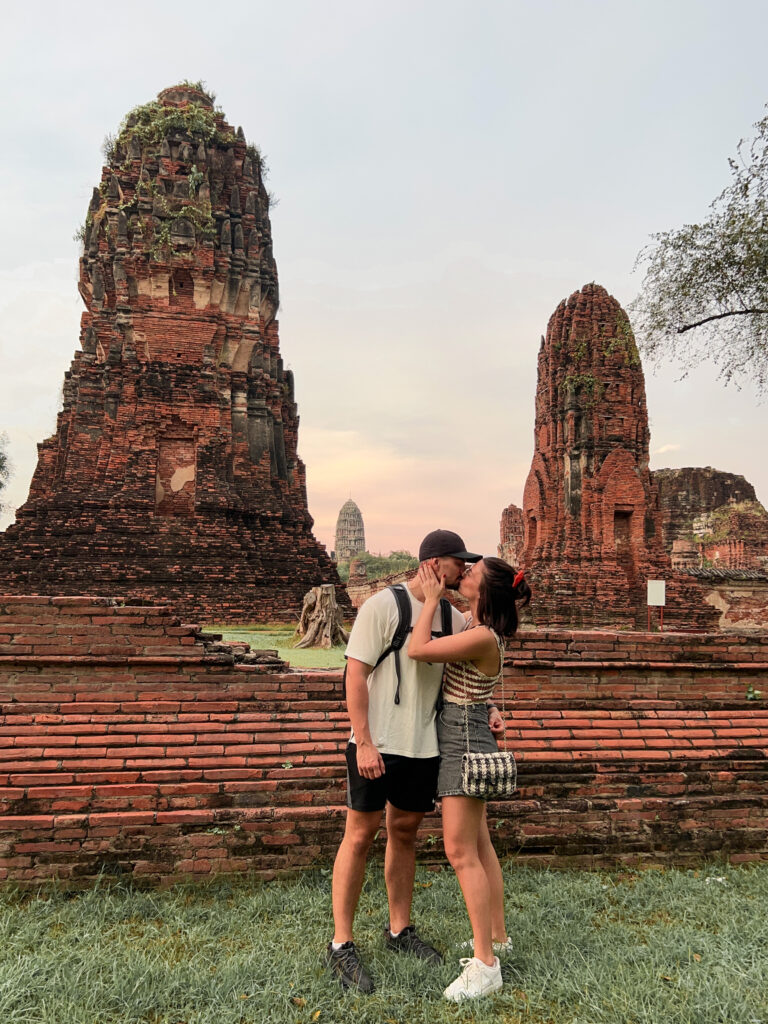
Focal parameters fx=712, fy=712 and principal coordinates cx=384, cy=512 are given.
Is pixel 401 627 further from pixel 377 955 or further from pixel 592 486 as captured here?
pixel 592 486

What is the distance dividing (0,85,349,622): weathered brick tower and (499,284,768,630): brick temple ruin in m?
6.25

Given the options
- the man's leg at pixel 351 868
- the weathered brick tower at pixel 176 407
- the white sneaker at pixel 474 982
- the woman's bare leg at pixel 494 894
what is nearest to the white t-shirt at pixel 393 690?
the man's leg at pixel 351 868

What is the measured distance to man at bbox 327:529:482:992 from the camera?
9.27ft

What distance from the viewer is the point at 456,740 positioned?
2877 mm

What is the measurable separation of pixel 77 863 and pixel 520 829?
2.33 m

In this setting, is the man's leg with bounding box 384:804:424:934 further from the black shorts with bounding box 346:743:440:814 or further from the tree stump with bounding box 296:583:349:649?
the tree stump with bounding box 296:583:349:649

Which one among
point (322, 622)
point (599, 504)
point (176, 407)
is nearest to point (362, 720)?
point (322, 622)

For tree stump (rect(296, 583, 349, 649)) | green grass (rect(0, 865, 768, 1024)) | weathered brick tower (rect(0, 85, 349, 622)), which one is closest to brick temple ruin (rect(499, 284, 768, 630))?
weathered brick tower (rect(0, 85, 349, 622))

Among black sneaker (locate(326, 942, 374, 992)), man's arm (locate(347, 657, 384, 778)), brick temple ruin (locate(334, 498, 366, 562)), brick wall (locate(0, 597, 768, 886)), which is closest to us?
black sneaker (locate(326, 942, 374, 992))

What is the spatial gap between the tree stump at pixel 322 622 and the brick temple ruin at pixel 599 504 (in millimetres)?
7992

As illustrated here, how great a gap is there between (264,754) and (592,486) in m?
15.7

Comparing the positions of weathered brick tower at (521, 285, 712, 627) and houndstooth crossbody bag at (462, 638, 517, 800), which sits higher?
weathered brick tower at (521, 285, 712, 627)

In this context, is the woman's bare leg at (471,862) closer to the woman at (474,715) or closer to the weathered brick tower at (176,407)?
the woman at (474,715)

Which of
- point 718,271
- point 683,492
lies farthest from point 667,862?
point 683,492
